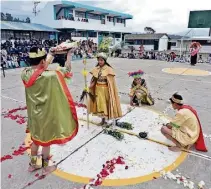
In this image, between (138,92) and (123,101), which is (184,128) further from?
(123,101)

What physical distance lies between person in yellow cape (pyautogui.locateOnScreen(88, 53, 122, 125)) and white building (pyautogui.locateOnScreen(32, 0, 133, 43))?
22777mm

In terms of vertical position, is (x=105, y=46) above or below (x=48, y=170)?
above

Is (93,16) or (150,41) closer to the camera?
(93,16)

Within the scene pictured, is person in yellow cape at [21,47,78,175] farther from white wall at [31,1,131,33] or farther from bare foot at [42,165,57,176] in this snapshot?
white wall at [31,1,131,33]

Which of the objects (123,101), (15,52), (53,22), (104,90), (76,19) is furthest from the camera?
(76,19)

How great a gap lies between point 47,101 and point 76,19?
30287 millimetres

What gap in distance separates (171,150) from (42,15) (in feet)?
97.2

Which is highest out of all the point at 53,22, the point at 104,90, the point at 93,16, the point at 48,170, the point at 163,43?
the point at 93,16

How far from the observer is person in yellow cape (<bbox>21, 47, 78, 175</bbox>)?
2455 mm

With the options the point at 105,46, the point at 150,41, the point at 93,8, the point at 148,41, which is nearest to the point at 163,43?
the point at 150,41

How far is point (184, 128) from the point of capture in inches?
129

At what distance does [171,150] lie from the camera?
3455 millimetres

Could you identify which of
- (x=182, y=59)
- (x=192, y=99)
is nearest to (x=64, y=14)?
(x=182, y=59)

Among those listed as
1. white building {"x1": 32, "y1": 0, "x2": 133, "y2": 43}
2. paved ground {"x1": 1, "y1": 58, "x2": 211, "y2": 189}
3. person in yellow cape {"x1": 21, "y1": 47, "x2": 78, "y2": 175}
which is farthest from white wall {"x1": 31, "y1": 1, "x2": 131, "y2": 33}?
person in yellow cape {"x1": 21, "y1": 47, "x2": 78, "y2": 175}
